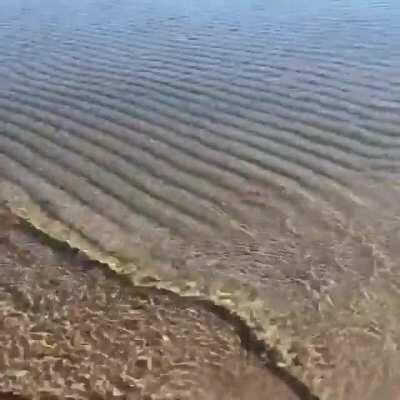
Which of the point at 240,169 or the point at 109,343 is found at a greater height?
the point at 240,169

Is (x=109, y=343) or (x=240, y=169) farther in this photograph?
(x=240, y=169)

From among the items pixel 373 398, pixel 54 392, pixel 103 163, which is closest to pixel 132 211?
pixel 103 163

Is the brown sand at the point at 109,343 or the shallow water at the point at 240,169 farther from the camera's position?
the shallow water at the point at 240,169

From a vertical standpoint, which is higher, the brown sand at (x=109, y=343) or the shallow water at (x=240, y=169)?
the shallow water at (x=240, y=169)
